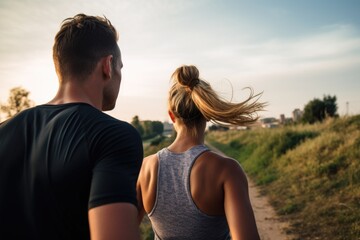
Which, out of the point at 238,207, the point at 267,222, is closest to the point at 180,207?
the point at 238,207

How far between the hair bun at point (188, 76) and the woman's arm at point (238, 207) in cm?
65

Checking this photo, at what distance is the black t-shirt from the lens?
114cm

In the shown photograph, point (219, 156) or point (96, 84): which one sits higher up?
point (96, 84)

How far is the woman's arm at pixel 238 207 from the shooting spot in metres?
1.84

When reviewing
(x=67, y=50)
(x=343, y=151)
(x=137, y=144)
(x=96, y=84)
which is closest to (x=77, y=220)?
(x=137, y=144)

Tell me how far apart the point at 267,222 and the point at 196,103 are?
16.6 feet

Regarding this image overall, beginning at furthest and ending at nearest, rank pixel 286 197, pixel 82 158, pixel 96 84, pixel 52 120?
pixel 286 197
pixel 96 84
pixel 52 120
pixel 82 158

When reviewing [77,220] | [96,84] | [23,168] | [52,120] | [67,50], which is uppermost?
[67,50]

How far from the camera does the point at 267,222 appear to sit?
21.3ft

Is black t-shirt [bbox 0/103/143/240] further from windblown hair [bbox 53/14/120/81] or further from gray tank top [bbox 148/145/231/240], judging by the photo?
gray tank top [bbox 148/145/231/240]

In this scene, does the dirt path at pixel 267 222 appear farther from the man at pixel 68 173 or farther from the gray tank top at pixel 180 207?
the man at pixel 68 173

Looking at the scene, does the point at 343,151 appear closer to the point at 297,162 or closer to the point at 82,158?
the point at 297,162

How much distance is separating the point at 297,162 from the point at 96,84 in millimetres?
9664

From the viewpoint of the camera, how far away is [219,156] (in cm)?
197
